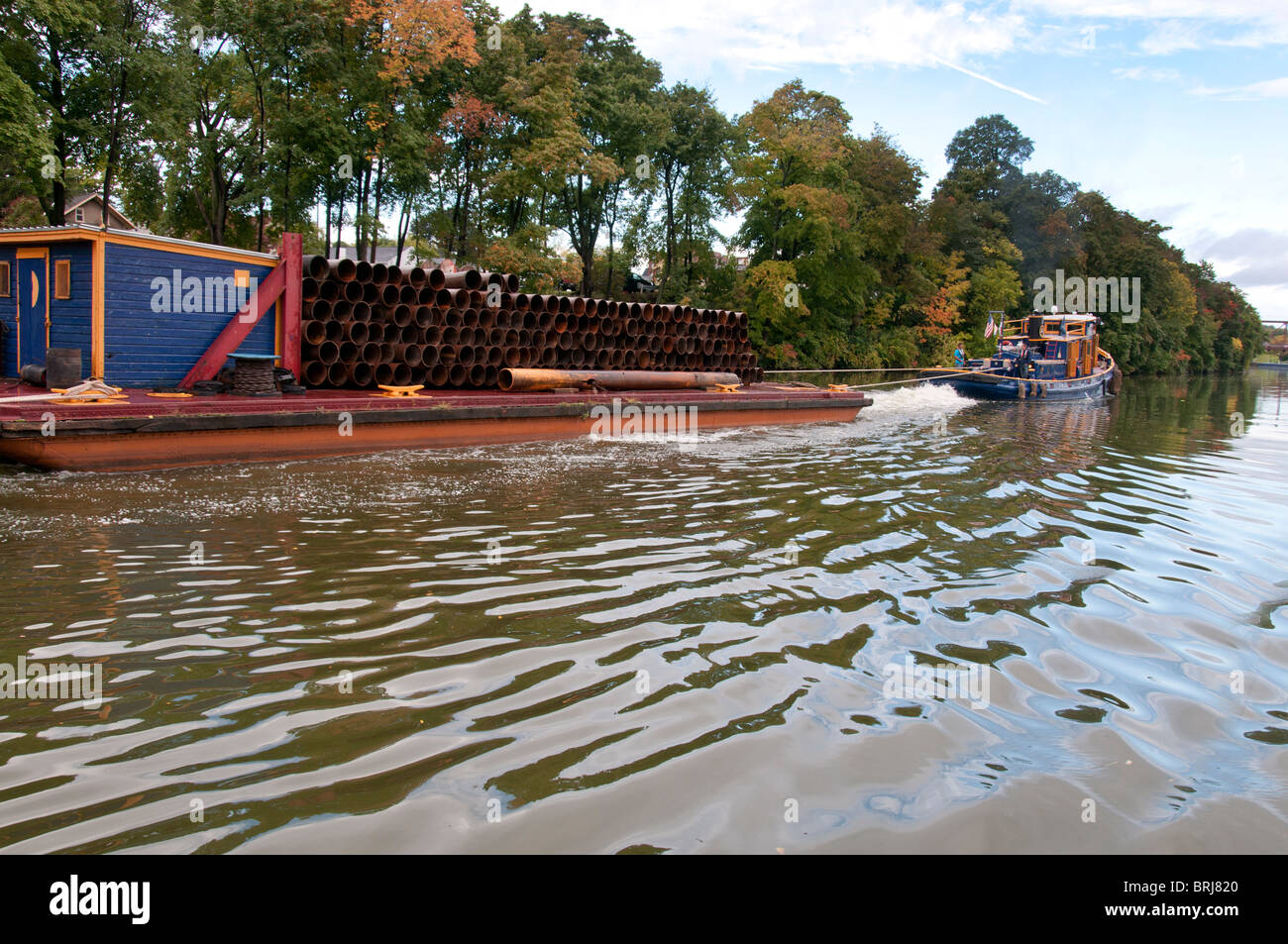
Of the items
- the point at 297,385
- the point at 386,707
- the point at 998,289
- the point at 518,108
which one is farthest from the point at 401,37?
the point at 998,289

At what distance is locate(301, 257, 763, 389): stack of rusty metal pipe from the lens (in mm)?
11852

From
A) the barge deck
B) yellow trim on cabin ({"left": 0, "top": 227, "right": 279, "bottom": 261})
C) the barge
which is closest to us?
the barge deck

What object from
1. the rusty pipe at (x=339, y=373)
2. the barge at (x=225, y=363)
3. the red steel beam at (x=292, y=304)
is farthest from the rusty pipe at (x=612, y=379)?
the red steel beam at (x=292, y=304)

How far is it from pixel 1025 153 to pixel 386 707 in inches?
2825

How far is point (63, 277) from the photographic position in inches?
378

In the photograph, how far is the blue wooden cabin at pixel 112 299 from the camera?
9.55m

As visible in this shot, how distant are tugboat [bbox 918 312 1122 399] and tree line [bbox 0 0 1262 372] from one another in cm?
841

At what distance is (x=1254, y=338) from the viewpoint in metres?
92.9

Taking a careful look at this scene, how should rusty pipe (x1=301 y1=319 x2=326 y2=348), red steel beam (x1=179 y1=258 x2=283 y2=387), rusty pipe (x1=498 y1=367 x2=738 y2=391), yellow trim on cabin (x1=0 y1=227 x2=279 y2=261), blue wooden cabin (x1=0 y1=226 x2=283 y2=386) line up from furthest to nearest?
rusty pipe (x1=498 y1=367 x2=738 y2=391) < rusty pipe (x1=301 y1=319 x2=326 y2=348) < red steel beam (x1=179 y1=258 x2=283 y2=387) < blue wooden cabin (x1=0 y1=226 x2=283 y2=386) < yellow trim on cabin (x1=0 y1=227 x2=279 y2=261)

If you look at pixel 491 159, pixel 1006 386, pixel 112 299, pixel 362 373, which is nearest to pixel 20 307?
pixel 112 299

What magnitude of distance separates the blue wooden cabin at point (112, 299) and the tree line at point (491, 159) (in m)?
13.8

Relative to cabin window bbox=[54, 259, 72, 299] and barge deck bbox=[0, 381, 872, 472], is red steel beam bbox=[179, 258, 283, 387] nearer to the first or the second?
barge deck bbox=[0, 381, 872, 472]

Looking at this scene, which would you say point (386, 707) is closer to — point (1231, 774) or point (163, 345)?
point (1231, 774)

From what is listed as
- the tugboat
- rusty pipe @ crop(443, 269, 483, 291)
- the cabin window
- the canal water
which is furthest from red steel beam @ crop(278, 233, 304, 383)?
the tugboat
